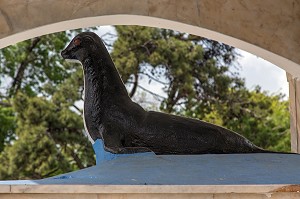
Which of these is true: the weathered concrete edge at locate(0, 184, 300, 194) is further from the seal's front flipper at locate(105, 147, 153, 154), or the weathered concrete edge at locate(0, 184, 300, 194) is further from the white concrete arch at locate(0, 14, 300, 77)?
the white concrete arch at locate(0, 14, 300, 77)

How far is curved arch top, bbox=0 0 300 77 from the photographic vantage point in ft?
14.0

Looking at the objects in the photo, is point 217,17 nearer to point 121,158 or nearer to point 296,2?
point 296,2

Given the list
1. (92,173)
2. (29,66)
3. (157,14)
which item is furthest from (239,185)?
(29,66)

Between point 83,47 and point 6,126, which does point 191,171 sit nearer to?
point 83,47

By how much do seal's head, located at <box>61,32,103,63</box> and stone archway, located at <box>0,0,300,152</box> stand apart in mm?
797

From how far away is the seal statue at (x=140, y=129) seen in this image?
309cm

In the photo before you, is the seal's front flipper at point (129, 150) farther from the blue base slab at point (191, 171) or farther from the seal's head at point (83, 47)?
the seal's head at point (83, 47)

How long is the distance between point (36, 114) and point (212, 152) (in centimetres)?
803

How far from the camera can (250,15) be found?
4.50 m

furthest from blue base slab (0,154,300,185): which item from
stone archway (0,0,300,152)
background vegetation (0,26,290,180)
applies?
background vegetation (0,26,290,180)

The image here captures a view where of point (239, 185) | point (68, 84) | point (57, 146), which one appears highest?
point (68, 84)

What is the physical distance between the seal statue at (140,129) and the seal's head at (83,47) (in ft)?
0.42

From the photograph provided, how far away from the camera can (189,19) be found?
4.39 meters

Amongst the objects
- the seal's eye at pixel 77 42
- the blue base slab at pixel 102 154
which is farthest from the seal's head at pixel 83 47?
the blue base slab at pixel 102 154
